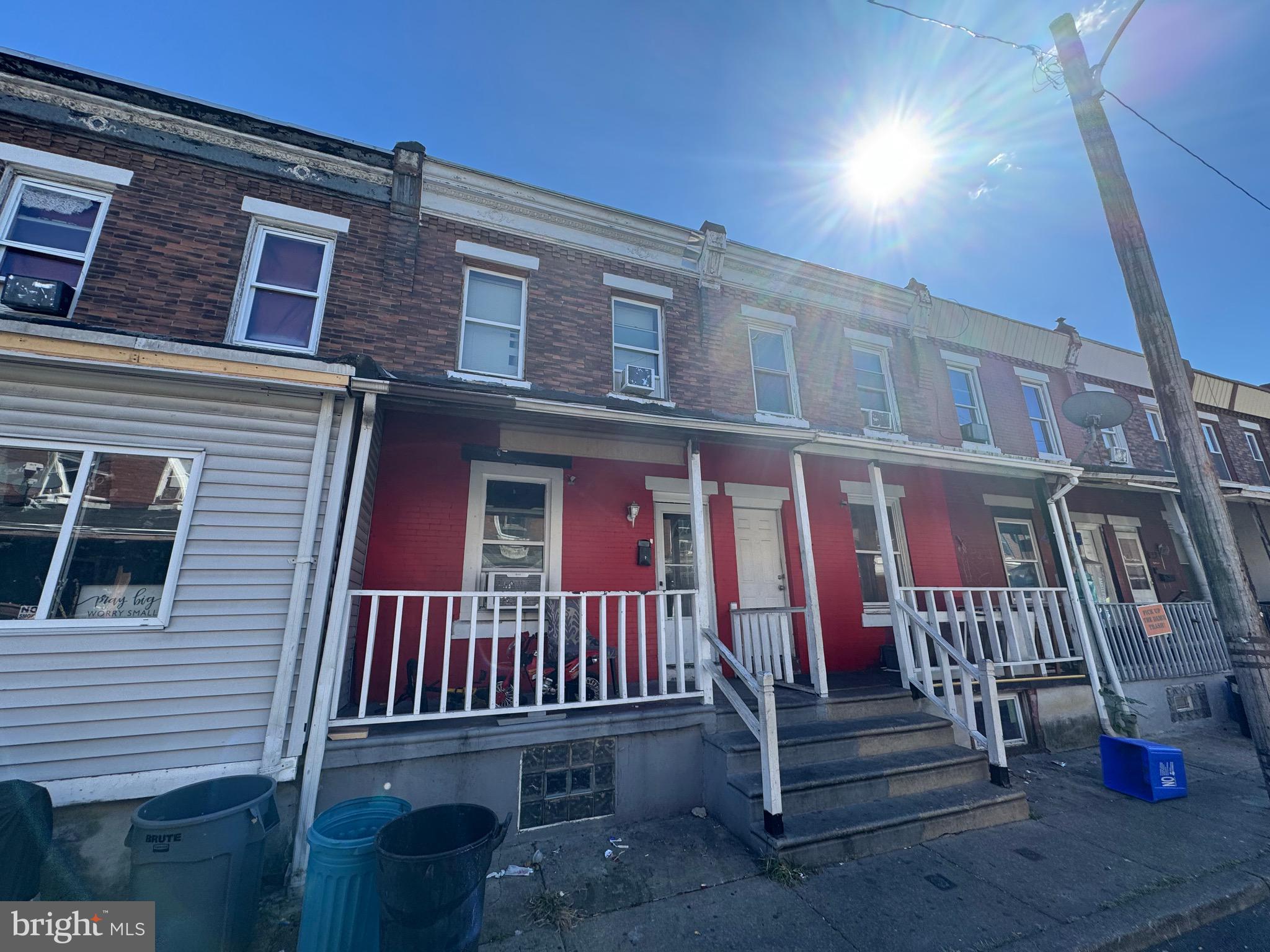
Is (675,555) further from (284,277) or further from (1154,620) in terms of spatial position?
(1154,620)

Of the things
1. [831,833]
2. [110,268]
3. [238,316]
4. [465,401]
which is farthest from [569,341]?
[831,833]

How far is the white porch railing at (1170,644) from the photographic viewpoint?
7336 mm

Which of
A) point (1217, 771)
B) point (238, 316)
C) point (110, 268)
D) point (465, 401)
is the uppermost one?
point (110, 268)

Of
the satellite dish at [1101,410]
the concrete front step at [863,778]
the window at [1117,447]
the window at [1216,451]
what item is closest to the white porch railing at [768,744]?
the concrete front step at [863,778]

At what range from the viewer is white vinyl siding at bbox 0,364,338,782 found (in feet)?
11.6

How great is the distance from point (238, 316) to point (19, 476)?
2536 millimetres

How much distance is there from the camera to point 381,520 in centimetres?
566

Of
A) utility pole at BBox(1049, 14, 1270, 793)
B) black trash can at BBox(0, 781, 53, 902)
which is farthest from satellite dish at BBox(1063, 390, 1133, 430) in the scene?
black trash can at BBox(0, 781, 53, 902)

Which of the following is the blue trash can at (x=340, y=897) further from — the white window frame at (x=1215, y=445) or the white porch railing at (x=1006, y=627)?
the white window frame at (x=1215, y=445)

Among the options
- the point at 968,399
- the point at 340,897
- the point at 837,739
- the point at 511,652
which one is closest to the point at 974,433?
the point at 968,399

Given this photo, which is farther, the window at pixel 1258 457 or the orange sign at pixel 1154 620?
the window at pixel 1258 457

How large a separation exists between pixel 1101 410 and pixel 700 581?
24.8 feet

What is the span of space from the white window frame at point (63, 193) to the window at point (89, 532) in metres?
2.21

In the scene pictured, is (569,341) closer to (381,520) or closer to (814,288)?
(381,520)
